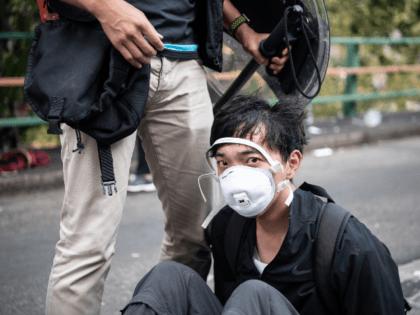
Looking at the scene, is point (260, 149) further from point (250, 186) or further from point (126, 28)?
point (126, 28)

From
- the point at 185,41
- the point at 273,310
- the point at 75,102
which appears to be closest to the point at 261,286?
the point at 273,310

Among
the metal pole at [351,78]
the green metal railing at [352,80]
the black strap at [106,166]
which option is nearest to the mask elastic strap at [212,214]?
the black strap at [106,166]

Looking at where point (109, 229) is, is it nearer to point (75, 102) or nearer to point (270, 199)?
point (75, 102)

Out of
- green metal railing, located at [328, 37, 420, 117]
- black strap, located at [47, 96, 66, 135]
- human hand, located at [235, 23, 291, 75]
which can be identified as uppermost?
human hand, located at [235, 23, 291, 75]

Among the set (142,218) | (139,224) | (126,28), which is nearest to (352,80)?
(142,218)

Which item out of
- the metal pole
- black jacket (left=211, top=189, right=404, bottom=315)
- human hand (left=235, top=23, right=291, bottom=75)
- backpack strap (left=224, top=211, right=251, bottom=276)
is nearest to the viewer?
black jacket (left=211, top=189, right=404, bottom=315)

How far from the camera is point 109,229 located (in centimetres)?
164

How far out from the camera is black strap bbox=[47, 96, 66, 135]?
1.47 metres

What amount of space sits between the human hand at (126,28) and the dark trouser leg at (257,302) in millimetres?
799

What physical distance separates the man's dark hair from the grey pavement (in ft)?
3.87

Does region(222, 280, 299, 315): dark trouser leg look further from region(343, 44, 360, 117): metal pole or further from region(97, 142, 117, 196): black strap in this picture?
region(343, 44, 360, 117): metal pole

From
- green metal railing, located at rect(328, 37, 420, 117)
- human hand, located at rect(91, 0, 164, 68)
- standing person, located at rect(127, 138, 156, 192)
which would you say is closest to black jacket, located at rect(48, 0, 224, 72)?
human hand, located at rect(91, 0, 164, 68)

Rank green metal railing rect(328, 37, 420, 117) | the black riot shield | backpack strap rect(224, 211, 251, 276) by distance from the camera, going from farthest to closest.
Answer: green metal railing rect(328, 37, 420, 117), the black riot shield, backpack strap rect(224, 211, 251, 276)

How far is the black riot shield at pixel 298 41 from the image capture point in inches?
77.1
